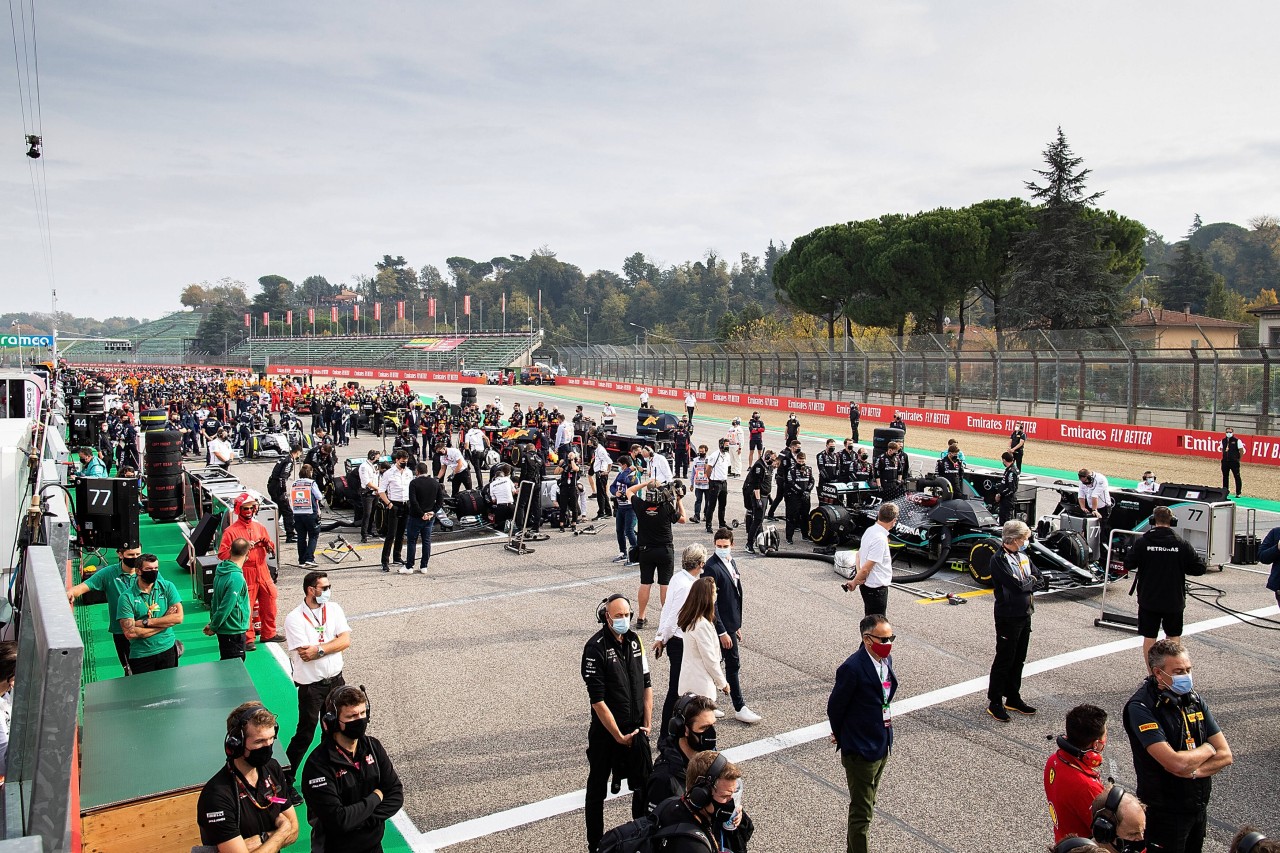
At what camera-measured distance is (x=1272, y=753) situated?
6621mm

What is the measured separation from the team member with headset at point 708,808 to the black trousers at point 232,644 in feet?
18.0

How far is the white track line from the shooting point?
219 inches

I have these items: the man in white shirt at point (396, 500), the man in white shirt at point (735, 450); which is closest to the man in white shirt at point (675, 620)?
the man in white shirt at point (396, 500)

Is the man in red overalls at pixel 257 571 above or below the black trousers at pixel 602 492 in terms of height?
above

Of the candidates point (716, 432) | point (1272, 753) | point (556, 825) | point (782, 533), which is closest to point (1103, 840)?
point (556, 825)

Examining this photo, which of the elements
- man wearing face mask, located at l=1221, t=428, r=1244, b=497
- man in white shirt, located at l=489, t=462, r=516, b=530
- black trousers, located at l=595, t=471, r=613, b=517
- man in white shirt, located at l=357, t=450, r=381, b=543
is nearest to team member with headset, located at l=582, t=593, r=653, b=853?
man in white shirt, located at l=489, t=462, r=516, b=530

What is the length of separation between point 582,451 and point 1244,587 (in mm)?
14415

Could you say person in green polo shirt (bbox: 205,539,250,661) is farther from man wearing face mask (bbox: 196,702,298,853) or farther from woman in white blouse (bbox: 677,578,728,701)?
woman in white blouse (bbox: 677,578,728,701)

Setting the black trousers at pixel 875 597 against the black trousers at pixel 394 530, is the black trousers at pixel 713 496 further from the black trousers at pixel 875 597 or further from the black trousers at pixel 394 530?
the black trousers at pixel 875 597

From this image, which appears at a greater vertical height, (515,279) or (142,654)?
(515,279)

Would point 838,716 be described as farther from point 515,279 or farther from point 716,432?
point 515,279

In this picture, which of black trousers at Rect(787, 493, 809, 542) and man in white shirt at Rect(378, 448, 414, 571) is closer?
man in white shirt at Rect(378, 448, 414, 571)

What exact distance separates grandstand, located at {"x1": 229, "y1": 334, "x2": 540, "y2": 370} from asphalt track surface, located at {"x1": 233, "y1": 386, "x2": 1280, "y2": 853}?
75.2 m

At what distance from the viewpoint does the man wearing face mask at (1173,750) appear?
4.39 m
